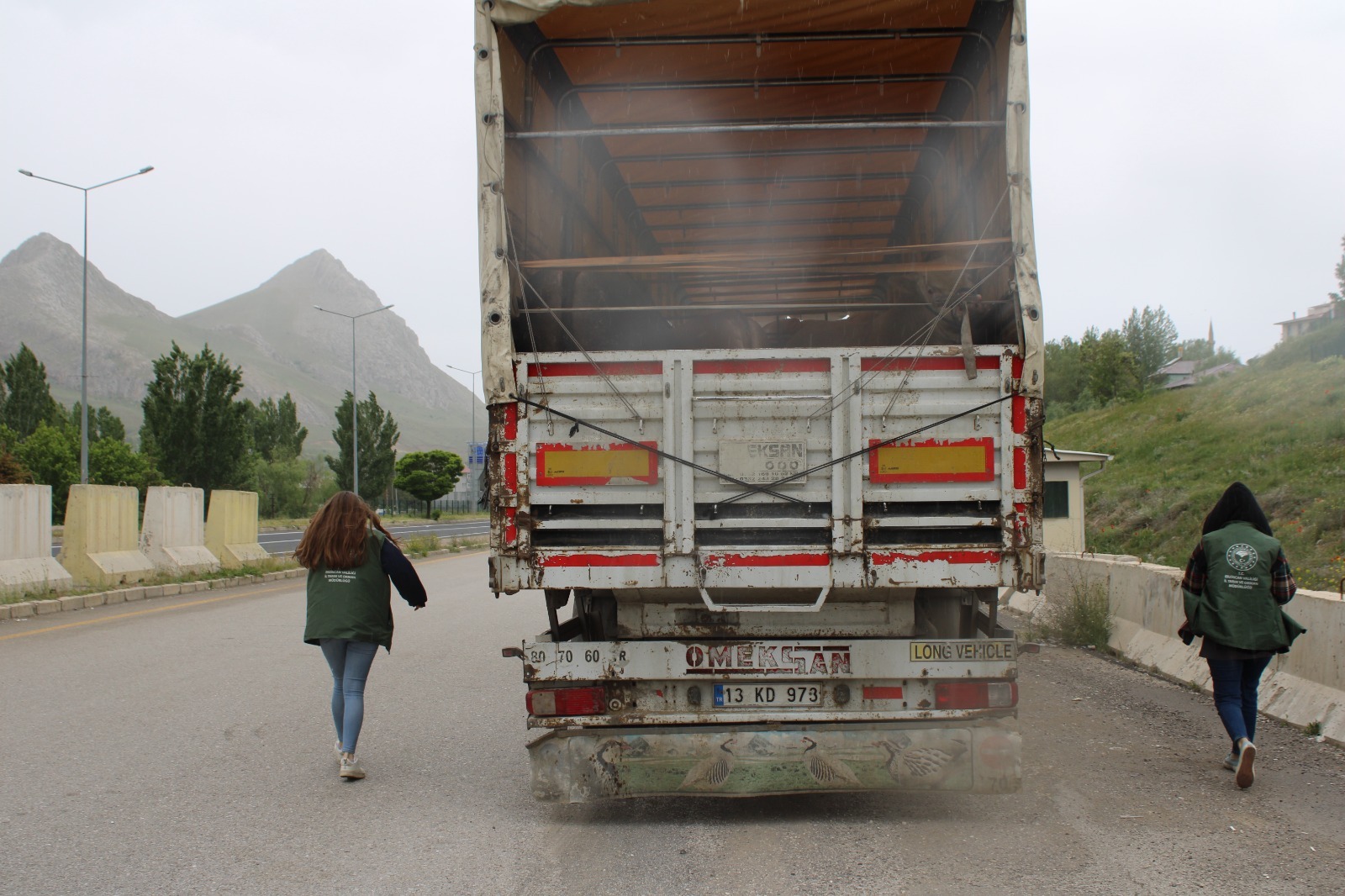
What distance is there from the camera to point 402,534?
44969mm

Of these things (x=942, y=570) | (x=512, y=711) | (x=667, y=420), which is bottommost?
(x=512, y=711)

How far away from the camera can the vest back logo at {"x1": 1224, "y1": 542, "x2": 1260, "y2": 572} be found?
5770 millimetres

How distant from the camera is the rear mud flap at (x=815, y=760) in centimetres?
490

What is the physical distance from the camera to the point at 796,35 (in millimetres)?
6188

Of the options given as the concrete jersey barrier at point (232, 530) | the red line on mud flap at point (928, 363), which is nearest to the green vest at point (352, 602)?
Result: the red line on mud flap at point (928, 363)

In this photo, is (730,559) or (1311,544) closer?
(730,559)

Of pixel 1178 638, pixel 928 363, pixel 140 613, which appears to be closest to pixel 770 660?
pixel 928 363

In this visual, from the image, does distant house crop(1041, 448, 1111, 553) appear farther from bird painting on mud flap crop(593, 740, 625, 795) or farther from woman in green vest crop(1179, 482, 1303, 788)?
bird painting on mud flap crop(593, 740, 625, 795)

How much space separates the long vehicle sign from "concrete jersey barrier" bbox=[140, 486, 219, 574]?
14795mm

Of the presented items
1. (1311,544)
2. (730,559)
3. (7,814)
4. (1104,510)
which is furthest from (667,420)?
(1104,510)

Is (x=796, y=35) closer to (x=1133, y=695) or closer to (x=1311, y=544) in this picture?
(x=1133, y=695)

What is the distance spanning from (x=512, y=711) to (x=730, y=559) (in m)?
3.69

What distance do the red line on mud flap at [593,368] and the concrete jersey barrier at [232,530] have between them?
16550mm

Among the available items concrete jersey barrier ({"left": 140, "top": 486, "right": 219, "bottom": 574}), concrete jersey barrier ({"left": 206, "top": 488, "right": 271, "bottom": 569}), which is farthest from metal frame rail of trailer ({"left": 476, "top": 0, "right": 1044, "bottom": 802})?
concrete jersey barrier ({"left": 206, "top": 488, "right": 271, "bottom": 569})
